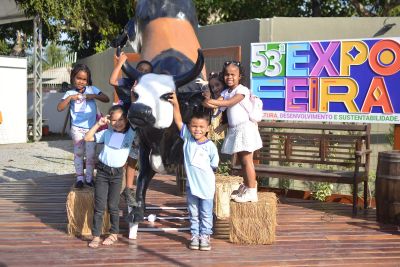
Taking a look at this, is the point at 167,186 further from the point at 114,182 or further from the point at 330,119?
the point at 114,182

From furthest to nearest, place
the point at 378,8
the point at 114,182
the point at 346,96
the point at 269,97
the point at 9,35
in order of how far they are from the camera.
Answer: the point at 9,35 < the point at 378,8 < the point at 269,97 < the point at 346,96 < the point at 114,182

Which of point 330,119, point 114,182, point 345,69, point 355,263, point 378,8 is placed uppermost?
point 378,8

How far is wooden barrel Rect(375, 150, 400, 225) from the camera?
19.3 ft

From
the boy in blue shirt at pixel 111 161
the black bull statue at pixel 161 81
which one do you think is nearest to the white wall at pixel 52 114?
the black bull statue at pixel 161 81

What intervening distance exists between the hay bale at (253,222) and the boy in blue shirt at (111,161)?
1094 millimetres

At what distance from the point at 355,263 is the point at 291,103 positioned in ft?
11.2

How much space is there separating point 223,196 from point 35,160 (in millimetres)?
7280

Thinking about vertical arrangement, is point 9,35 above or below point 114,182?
above

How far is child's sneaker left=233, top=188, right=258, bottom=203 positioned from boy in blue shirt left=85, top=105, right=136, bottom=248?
110 cm

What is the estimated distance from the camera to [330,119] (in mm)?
7363

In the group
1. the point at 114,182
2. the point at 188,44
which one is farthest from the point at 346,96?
the point at 114,182

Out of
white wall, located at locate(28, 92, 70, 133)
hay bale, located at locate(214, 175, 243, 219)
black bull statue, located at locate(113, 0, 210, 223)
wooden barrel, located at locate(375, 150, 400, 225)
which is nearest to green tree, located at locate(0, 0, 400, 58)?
white wall, located at locate(28, 92, 70, 133)

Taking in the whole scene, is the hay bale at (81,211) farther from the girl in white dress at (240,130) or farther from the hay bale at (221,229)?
the girl in white dress at (240,130)

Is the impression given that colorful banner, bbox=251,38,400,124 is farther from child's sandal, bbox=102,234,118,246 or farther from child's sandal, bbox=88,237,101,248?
child's sandal, bbox=88,237,101,248
